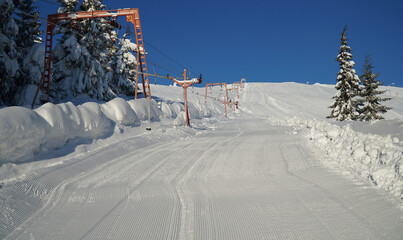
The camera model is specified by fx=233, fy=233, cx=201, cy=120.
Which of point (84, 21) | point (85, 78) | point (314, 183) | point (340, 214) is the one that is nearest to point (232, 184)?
point (314, 183)

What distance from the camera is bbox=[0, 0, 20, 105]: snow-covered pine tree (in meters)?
13.6

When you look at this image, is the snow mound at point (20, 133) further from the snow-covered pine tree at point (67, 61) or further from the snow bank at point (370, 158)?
the snow-covered pine tree at point (67, 61)

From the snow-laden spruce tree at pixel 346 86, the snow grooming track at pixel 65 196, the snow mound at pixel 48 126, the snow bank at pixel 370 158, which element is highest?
the snow-laden spruce tree at pixel 346 86

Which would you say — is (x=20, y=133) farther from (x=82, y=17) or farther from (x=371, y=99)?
(x=371, y=99)

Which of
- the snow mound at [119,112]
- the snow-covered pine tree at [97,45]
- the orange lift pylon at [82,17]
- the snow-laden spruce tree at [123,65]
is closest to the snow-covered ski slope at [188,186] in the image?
the snow mound at [119,112]

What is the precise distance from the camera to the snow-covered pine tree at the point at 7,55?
13594mm

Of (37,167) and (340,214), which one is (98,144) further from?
(340,214)

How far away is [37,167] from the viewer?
5.22 m

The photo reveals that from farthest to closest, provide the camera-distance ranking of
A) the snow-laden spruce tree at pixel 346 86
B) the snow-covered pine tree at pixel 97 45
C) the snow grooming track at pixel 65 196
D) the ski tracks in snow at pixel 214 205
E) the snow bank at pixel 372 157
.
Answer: the snow-laden spruce tree at pixel 346 86 → the snow-covered pine tree at pixel 97 45 → the snow bank at pixel 372 157 → the snow grooming track at pixel 65 196 → the ski tracks in snow at pixel 214 205

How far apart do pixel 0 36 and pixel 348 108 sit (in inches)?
1086

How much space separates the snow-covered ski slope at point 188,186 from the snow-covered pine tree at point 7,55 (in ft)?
31.1

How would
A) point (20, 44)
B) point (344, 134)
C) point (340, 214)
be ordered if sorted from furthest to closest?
1. point (20, 44)
2. point (344, 134)
3. point (340, 214)

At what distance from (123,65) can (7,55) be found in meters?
13.2

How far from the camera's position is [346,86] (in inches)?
888
